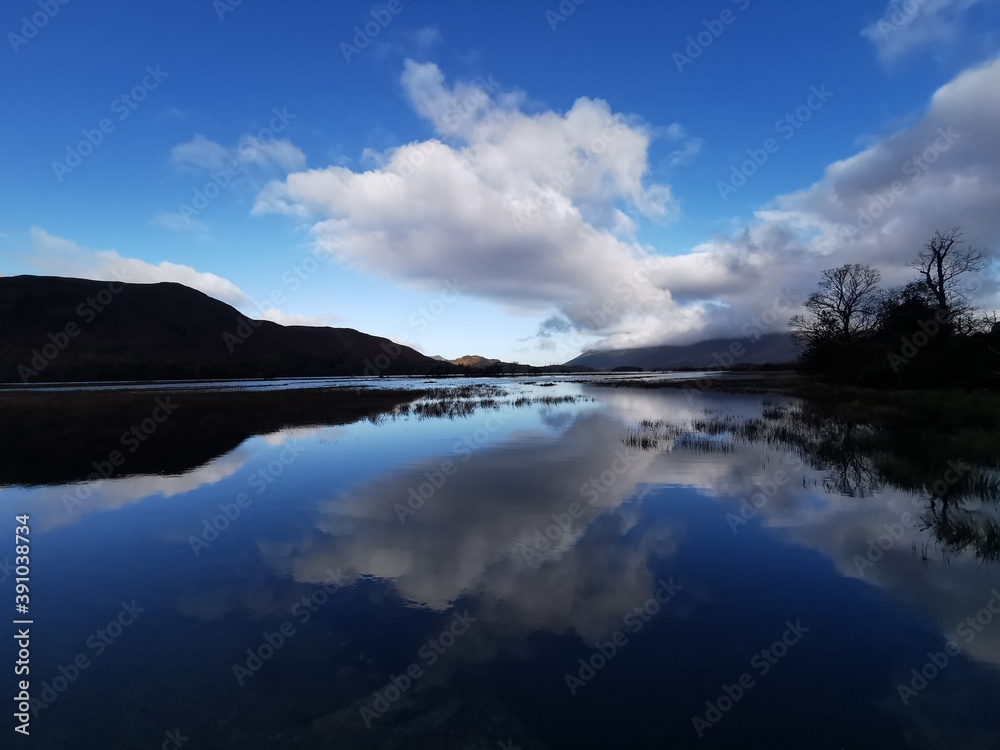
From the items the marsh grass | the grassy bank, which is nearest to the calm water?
the marsh grass

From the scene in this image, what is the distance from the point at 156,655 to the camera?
693 centimetres

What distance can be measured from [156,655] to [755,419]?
33.2 metres

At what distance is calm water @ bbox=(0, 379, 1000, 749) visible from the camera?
5418 mm

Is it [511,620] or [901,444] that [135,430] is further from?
[901,444]

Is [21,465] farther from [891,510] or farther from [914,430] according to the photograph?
[914,430]

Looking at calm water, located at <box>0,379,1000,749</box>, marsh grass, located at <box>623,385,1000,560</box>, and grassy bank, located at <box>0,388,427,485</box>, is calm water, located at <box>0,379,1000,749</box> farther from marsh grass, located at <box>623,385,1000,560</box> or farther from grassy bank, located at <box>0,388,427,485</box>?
grassy bank, located at <box>0,388,427,485</box>

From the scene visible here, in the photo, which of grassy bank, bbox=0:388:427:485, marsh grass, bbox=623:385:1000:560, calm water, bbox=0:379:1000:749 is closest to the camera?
calm water, bbox=0:379:1000:749

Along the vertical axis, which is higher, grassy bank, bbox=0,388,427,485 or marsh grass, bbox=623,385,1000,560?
grassy bank, bbox=0,388,427,485

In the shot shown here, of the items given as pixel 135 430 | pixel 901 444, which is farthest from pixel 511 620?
pixel 135 430

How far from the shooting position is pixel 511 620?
25.1 ft

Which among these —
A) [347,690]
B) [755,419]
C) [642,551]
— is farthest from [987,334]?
[347,690]

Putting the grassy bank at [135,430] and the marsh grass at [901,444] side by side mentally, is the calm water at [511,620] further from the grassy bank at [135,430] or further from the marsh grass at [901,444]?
the grassy bank at [135,430]

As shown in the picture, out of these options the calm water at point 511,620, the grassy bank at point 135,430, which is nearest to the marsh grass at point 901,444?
the calm water at point 511,620

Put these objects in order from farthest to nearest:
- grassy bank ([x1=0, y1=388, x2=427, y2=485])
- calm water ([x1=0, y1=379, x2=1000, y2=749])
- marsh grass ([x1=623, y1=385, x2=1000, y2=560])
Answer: grassy bank ([x1=0, y1=388, x2=427, y2=485]) → marsh grass ([x1=623, y1=385, x2=1000, y2=560]) → calm water ([x1=0, y1=379, x2=1000, y2=749])
